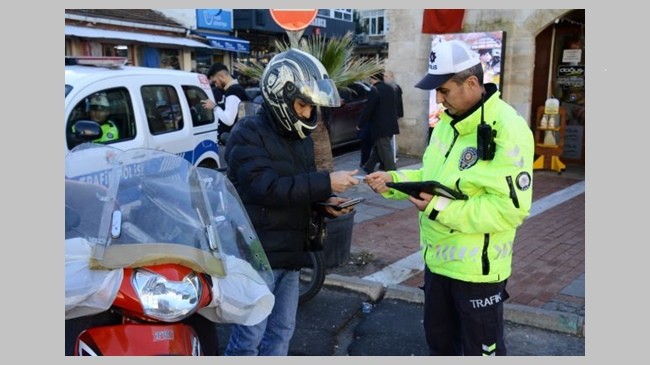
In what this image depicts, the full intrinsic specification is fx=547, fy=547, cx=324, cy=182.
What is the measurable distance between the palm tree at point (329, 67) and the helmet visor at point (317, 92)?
8.51ft

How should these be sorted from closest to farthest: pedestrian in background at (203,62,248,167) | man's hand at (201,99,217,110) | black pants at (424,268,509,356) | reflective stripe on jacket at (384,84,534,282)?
1. reflective stripe on jacket at (384,84,534,282)
2. black pants at (424,268,509,356)
3. pedestrian in background at (203,62,248,167)
4. man's hand at (201,99,217,110)

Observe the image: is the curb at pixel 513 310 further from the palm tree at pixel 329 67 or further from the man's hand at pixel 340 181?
the man's hand at pixel 340 181

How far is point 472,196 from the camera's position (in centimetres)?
246

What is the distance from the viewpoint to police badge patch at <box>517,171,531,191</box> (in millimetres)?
2352

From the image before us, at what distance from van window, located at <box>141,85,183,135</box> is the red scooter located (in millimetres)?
3758

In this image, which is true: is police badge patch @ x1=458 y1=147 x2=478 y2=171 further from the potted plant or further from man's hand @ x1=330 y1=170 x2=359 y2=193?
the potted plant

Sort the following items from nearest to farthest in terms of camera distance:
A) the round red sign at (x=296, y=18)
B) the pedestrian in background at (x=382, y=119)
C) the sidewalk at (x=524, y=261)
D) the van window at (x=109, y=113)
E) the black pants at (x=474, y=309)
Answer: the black pants at (x=474, y=309), the sidewalk at (x=524, y=261), the round red sign at (x=296, y=18), the van window at (x=109, y=113), the pedestrian in background at (x=382, y=119)

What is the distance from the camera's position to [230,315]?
2166mm

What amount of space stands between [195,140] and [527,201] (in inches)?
200

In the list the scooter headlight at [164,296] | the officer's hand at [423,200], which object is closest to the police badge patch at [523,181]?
the officer's hand at [423,200]

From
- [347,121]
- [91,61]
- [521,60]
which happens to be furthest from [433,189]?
[347,121]

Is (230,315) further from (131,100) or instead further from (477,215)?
(131,100)

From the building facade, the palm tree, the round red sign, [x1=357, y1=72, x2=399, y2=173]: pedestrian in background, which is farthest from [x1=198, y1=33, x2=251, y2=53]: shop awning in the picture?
the round red sign

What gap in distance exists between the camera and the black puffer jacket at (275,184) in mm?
2512
